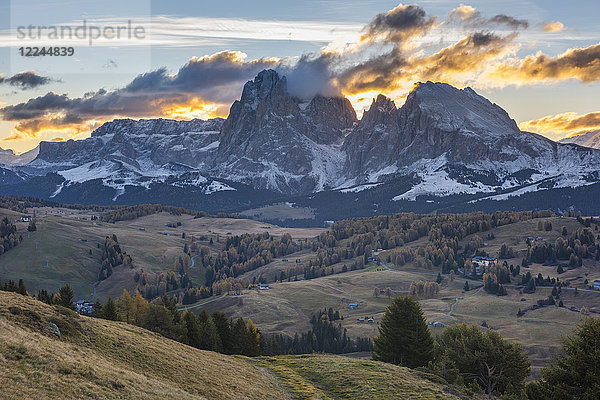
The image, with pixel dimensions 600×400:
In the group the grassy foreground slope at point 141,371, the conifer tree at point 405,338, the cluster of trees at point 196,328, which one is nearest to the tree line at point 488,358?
the conifer tree at point 405,338

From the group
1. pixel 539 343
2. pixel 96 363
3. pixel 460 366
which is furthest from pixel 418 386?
pixel 539 343

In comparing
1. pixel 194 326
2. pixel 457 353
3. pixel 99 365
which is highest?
pixel 99 365

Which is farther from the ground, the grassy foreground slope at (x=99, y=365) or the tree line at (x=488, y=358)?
the grassy foreground slope at (x=99, y=365)

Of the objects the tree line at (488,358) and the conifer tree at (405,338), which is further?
the conifer tree at (405,338)

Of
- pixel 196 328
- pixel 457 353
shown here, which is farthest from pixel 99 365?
pixel 196 328

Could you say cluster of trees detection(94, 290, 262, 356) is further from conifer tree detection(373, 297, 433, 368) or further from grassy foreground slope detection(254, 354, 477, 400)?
conifer tree detection(373, 297, 433, 368)

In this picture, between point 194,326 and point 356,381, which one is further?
point 194,326

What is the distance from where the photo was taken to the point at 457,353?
78.9 meters

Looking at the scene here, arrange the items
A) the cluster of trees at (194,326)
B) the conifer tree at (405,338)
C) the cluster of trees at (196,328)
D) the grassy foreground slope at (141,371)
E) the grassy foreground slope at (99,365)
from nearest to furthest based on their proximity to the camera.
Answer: the grassy foreground slope at (99,365), the grassy foreground slope at (141,371), the conifer tree at (405,338), the cluster of trees at (196,328), the cluster of trees at (194,326)

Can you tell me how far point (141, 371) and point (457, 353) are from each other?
51.7 meters

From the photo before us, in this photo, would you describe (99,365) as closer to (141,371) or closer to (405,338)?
(141,371)

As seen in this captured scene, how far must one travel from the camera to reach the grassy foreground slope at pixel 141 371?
3544cm

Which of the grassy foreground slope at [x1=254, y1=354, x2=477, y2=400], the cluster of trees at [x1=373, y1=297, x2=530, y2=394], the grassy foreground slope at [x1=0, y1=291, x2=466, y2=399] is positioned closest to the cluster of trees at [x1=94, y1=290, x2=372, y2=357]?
the grassy foreground slope at [x1=0, y1=291, x2=466, y2=399]

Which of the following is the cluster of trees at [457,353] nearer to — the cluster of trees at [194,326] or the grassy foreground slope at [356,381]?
the grassy foreground slope at [356,381]
